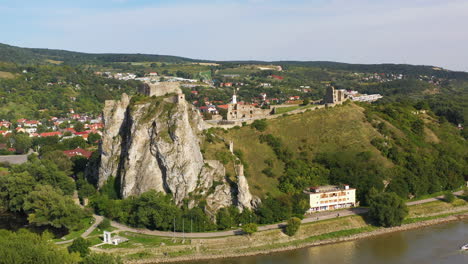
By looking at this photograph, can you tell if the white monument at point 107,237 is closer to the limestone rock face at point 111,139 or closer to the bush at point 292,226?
the limestone rock face at point 111,139

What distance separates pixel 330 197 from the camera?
3959cm

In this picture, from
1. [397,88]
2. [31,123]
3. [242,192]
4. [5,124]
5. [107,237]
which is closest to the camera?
[107,237]

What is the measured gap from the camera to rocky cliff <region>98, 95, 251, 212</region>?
120 feet

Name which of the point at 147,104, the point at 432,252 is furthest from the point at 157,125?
the point at 432,252

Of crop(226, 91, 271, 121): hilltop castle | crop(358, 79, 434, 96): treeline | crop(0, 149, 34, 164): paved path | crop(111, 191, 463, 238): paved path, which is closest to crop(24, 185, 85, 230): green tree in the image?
crop(111, 191, 463, 238): paved path

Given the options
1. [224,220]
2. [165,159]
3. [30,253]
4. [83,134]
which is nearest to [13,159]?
[83,134]

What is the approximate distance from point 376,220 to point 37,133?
5661cm

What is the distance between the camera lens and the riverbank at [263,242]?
102 ft

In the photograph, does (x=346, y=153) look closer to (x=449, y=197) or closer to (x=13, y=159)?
(x=449, y=197)

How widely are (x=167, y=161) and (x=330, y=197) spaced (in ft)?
46.8

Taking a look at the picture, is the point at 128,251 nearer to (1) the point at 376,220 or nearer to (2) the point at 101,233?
(2) the point at 101,233

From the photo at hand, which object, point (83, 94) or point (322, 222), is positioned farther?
point (83, 94)

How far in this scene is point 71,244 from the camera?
3105 centimetres

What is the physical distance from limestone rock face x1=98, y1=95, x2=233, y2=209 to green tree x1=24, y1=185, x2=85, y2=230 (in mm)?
4514
